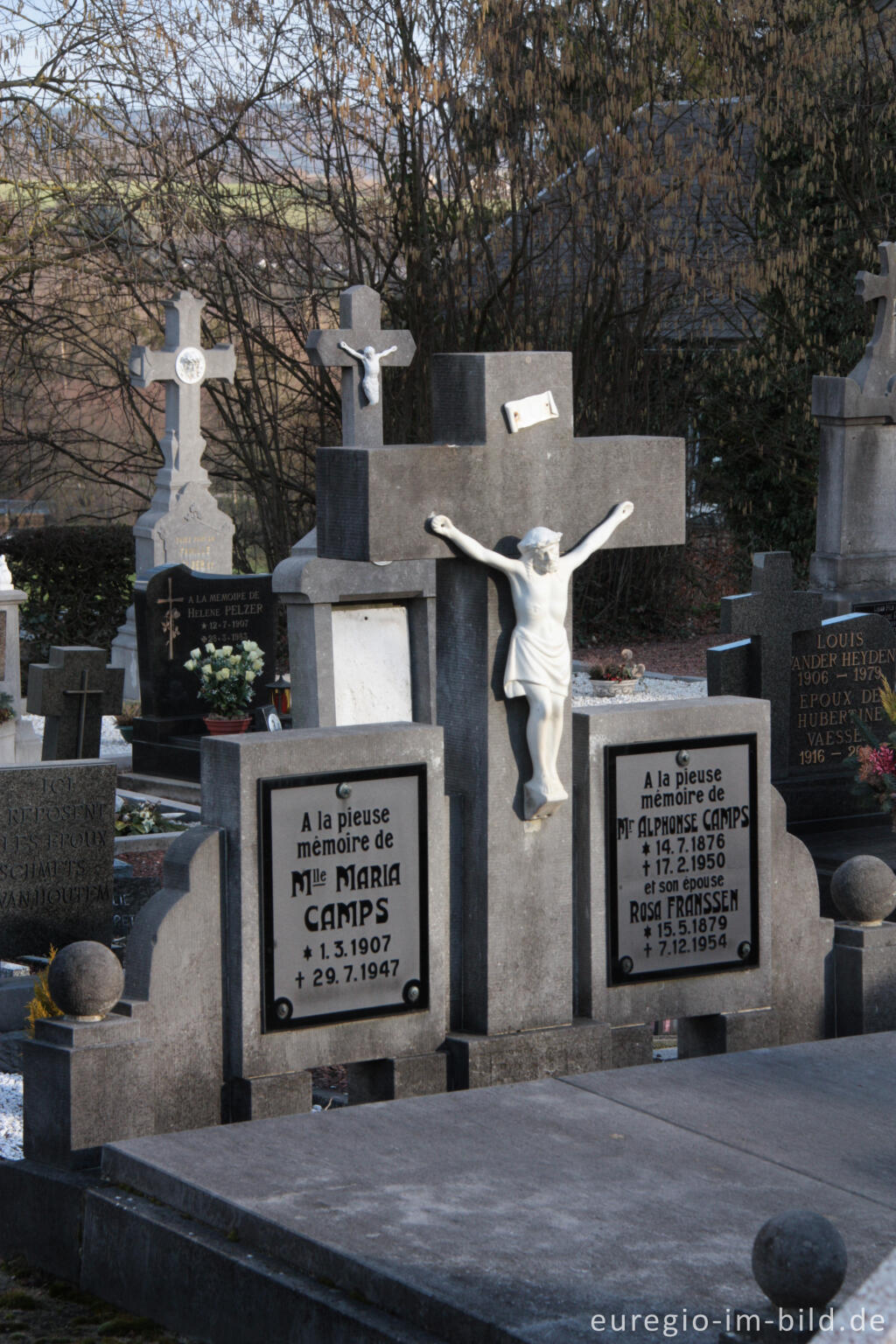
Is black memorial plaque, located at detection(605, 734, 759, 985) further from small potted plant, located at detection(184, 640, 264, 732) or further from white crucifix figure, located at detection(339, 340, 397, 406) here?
white crucifix figure, located at detection(339, 340, 397, 406)

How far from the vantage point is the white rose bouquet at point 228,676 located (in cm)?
1275

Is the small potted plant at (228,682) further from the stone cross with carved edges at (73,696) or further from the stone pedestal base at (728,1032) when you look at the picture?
the stone pedestal base at (728,1032)

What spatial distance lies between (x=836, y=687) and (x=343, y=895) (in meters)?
6.22

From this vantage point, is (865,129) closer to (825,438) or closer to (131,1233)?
(825,438)

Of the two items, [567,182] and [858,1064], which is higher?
[567,182]

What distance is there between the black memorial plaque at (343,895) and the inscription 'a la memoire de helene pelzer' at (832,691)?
18.8 feet

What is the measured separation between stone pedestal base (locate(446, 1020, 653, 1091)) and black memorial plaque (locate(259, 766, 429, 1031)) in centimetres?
21

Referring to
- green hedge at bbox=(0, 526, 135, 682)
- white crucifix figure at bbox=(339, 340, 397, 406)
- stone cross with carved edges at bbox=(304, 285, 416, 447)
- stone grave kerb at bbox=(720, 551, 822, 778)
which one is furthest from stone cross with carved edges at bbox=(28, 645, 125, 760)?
green hedge at bbox=(0, 526, 135, 682)

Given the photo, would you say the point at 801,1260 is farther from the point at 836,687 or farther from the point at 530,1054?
the point at 836,687

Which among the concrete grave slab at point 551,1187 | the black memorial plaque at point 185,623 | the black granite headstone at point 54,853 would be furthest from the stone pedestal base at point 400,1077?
the black memorial plaque at point 185,623

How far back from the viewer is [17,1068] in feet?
22.1

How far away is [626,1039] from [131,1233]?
1.94 meters

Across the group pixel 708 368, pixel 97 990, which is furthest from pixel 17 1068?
pixel 708 368

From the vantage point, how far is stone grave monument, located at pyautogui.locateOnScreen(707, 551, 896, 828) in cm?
1045
